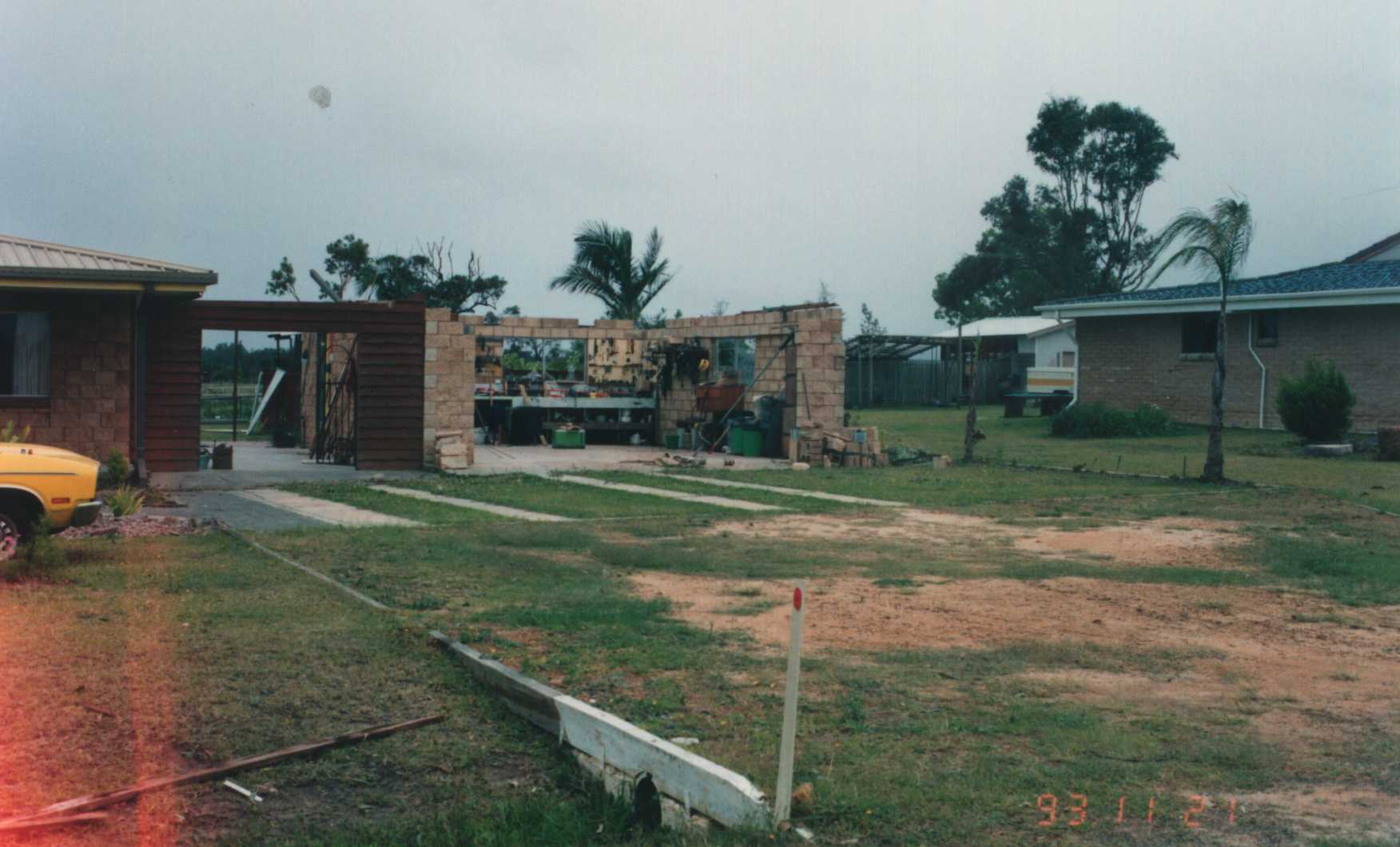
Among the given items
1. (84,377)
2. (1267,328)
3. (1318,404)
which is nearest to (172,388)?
(84,377)

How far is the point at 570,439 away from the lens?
27594mm

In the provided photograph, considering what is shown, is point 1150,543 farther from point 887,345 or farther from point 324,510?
point 887,345

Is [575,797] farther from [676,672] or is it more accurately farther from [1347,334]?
[1347,334]

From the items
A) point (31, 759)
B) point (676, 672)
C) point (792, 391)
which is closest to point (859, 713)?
point (676, 672)

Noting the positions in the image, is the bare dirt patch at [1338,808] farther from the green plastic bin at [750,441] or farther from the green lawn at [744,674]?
the green plastic bin at [750,441]

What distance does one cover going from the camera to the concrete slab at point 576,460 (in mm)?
21594

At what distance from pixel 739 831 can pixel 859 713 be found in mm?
1643

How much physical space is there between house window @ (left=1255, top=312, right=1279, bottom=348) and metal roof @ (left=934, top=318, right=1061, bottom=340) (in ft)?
65.0

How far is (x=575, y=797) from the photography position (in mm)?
5145

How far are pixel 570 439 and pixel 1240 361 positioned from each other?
16.0m

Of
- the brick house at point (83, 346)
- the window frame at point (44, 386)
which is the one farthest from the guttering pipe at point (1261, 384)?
the window frame at point (44, 386)

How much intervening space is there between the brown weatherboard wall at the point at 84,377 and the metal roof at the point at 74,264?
1.87ft

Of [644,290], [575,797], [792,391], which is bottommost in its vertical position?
[575,797]

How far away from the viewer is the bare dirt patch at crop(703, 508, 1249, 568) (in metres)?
11.7
